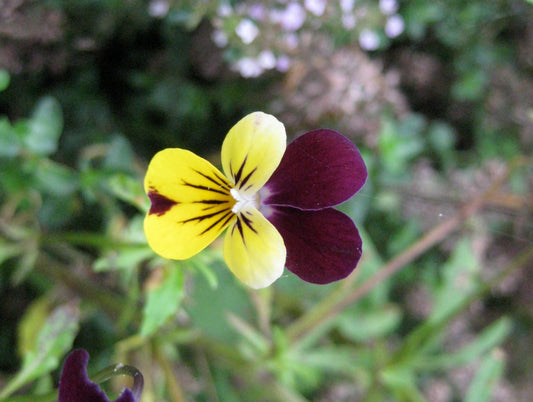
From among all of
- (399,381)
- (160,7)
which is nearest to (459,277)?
(399,381)

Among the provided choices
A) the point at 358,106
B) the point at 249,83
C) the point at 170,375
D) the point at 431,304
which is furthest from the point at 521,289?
the point at 170,375

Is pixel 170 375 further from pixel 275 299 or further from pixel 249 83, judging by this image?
pixel 249 83

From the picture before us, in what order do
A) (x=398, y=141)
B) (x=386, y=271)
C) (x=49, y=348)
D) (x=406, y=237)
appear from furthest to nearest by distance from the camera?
1. (x=406, y=237)
2. (x=398, y=141)
3. (x=386, y=271)
4. (x=49, y=348)

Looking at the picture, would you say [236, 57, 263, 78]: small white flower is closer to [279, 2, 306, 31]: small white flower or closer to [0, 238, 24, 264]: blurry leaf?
[279, 2, 306, 31]: small white flower

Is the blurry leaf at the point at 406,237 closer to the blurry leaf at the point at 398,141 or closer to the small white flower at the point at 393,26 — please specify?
the blurry leaf at the point at 398,141

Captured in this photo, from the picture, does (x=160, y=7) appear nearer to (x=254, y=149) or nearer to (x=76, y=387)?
(x=254, y=149)
